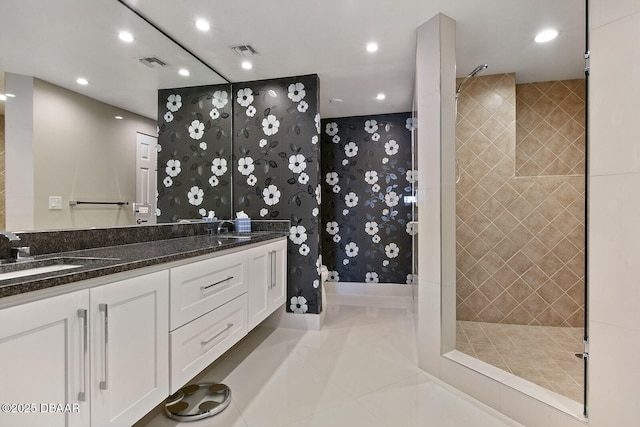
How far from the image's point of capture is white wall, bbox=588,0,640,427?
4.13ft

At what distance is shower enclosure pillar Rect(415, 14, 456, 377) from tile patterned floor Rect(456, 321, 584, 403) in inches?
11.6

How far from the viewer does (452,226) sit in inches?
85.7

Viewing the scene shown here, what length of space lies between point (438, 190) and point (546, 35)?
1427 millimetres

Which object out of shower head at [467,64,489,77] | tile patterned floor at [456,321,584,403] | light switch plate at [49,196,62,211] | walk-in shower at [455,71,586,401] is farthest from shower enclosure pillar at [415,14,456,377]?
light switch plate at [49,196,62,211]

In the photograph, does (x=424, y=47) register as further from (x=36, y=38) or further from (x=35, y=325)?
(x=35, y=325)

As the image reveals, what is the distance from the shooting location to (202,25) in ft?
7.25

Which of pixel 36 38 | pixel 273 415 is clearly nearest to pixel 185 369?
pixel 273 415

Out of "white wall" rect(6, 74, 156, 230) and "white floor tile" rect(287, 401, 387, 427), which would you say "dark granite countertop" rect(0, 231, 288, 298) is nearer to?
"white wall" rect(6, 74, 156, 230)

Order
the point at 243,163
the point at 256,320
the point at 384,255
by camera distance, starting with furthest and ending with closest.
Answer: the point at 384,255, the point at 243,163, the point at 256,320

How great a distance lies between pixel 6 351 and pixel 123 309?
0.38m

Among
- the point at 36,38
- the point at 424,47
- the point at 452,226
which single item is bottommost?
the point at 452,226

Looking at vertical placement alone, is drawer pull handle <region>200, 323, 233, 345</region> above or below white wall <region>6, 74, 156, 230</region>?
below

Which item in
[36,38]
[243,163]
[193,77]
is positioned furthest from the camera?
[243,163]

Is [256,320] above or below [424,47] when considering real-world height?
below
